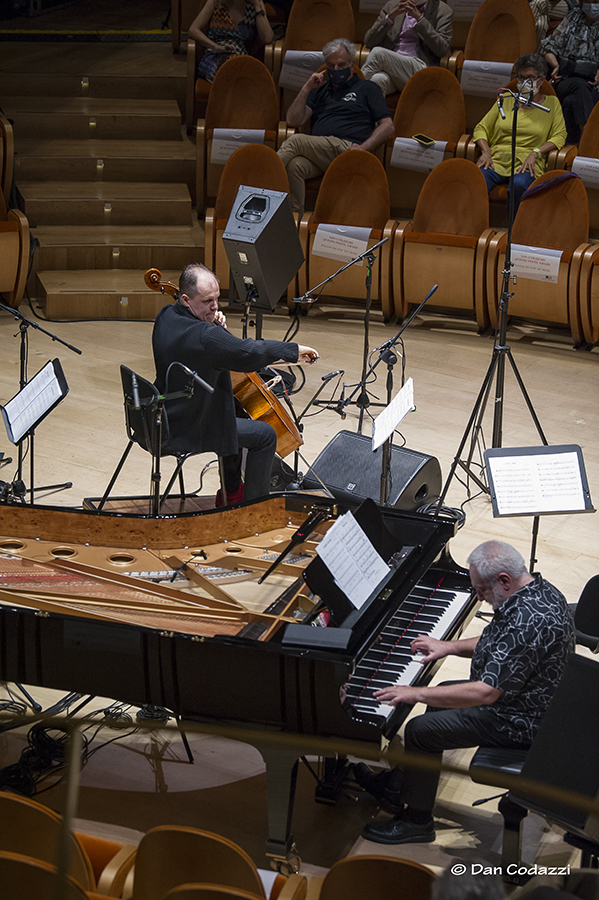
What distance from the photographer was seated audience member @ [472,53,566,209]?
22.7 feet

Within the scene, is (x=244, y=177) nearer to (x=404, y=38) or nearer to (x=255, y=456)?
(x=404, y=38)

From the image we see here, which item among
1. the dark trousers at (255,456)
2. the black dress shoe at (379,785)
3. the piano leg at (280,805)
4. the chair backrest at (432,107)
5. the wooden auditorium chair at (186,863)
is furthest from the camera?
the chair backrest at (432,107)

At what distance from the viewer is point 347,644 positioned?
265 centimetres

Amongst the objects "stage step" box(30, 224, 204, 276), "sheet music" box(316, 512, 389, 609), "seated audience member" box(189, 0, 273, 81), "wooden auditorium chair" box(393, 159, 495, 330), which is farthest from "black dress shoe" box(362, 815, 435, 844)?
"seated audience member" box(189, 0, 273, 81)

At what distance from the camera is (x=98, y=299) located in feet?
23.3

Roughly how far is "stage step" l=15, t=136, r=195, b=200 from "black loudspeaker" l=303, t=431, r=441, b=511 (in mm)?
4241

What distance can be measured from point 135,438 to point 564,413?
272cm

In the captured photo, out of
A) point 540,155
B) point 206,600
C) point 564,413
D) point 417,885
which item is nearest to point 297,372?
point 564,413

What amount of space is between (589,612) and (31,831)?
2069 millimetres

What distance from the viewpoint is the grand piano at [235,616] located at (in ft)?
8.63

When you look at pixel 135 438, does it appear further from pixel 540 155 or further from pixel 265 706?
pixel 540 155

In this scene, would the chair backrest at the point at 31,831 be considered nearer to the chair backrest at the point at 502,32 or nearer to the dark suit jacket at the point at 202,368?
the dark suit jacket at the point at 202,368

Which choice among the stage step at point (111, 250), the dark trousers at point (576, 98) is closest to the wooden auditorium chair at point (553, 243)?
the dark trousers at point (576, 98)

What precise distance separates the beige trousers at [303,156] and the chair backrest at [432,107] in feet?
1.59
